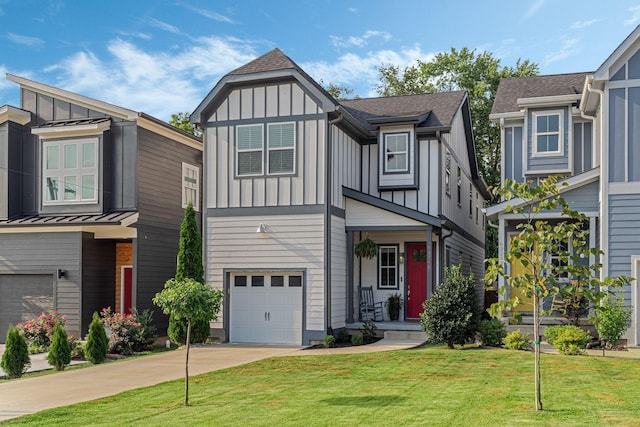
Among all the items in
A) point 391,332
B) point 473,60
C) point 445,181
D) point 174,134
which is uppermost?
point 473,60

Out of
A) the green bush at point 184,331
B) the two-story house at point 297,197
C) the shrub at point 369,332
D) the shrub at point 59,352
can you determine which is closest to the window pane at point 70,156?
the two-story house at point 297,197

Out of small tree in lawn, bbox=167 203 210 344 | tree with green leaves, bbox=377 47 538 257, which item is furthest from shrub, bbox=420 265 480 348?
tree with green leaves, bbox=377 47 538 257

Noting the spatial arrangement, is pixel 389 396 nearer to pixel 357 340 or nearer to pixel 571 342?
pixel 571 342

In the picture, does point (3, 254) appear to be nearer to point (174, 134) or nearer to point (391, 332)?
point (174, 134)

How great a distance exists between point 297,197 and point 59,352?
697cm

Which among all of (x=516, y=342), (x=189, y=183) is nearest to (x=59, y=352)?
(x=189, y=183)

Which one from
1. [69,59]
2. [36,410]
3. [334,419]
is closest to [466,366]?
[334,419]

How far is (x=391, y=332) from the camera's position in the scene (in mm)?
17766

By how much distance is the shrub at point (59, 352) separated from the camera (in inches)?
543

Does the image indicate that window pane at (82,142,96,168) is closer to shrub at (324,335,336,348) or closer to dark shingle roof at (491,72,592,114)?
shrub at (324,335,336,348)

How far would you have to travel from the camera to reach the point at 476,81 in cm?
3597

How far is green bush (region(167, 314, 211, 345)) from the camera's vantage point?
1711 cm

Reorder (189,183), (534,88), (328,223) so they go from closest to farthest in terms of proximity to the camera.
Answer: (328,223)
(534,88)
(189,183)

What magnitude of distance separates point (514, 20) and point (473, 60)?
20016 millimetres
